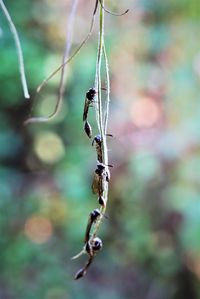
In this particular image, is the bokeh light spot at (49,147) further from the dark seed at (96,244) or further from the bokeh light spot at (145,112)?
the dark seed at (96,244)

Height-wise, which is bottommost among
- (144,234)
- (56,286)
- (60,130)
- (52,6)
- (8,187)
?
(56,286)

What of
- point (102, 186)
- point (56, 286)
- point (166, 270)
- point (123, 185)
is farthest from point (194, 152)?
point (102, 186)

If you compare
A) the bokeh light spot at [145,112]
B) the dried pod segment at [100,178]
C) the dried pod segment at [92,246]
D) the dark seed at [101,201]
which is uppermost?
the bokeh light spot at [145,112]

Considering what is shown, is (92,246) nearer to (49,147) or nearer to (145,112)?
(145,112)

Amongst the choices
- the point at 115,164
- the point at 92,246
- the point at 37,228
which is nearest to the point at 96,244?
the point at 92,246

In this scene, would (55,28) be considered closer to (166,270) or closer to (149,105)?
(149,105)

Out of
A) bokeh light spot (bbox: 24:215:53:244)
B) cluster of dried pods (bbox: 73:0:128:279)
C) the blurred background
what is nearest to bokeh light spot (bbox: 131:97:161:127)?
the blurred background

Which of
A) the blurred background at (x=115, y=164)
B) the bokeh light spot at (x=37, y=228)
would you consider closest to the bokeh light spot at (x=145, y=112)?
the blurred background at (x=115, y=164)
